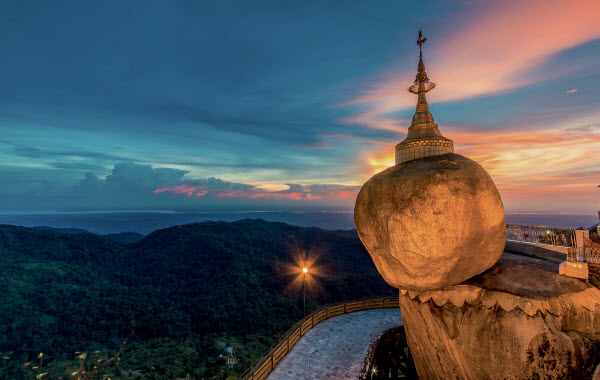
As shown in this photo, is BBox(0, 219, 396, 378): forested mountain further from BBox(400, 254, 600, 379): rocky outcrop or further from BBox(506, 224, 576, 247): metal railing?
BBox(506, 224, 576, 247): metal railing

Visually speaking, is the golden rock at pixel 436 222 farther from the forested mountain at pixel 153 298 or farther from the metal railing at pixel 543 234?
the forested mountain at pixel 153 298

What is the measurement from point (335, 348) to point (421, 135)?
13.3m

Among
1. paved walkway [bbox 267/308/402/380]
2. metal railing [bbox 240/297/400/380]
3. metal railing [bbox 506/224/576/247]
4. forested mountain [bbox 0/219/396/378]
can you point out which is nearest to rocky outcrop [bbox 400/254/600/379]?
metal railing [bbox 506/224/576/247]

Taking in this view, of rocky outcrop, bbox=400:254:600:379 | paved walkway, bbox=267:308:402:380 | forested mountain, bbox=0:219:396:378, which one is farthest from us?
forested mountain, bbox=0:219:396:378

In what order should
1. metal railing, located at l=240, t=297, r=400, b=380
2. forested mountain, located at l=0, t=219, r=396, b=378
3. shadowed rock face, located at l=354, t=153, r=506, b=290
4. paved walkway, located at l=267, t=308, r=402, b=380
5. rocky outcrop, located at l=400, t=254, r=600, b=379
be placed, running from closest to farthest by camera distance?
rocky outcrop, located at l=400, t=254, r=600, b=379, shadowed rock face, located at l=354, t=153, r=506, b=290, metal railing, located at l=240, t=297, r=400, b=380, paved walkway, located at l=267, t=308, r=402, b=380, forested mountain, located at l=0, t=219, r=396, b=378

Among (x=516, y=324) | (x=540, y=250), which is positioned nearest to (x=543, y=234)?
(x=540, y=250)

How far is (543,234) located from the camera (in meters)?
13.2

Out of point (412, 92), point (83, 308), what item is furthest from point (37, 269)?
point (412, 92)

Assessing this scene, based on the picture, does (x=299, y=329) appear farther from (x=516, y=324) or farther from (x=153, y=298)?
(x=153, y=298)

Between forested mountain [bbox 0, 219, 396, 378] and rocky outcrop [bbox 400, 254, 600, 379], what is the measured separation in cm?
3586

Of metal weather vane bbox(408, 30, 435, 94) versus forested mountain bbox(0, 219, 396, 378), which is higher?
metal weather vane bbox(408, 30, 435, 94)

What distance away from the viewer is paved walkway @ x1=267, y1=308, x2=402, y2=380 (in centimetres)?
1313

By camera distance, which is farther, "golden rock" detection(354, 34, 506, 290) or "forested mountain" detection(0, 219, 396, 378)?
"forested mountain" detection(0, 219, 396, 378)

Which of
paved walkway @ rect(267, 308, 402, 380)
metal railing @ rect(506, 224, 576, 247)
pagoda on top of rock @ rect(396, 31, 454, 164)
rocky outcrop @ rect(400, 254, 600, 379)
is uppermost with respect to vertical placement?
pagoda on top of rock @ rect(396, 31, 454, 164)
